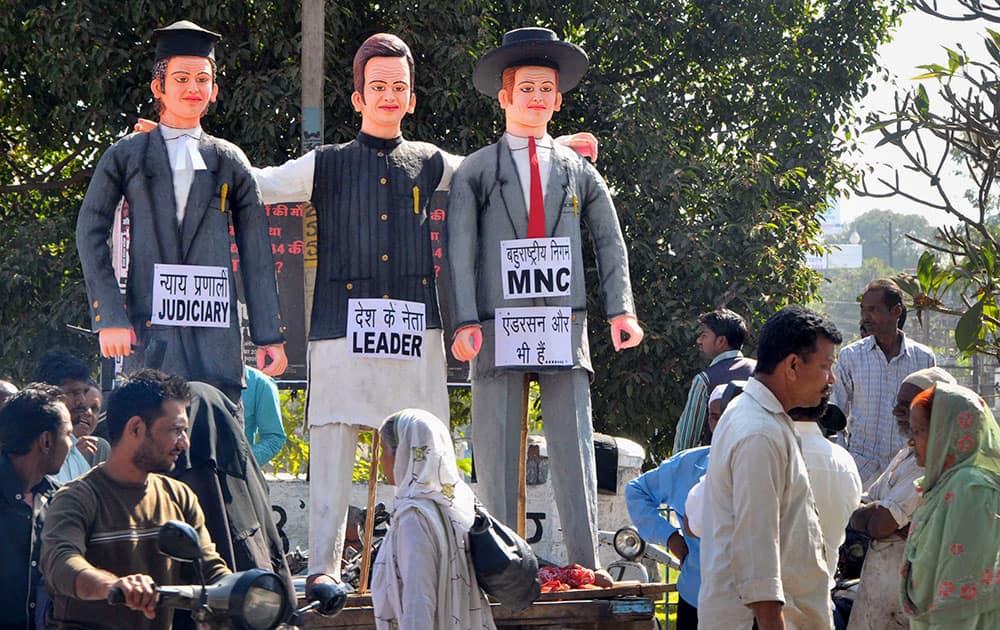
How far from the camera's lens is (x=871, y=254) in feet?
409

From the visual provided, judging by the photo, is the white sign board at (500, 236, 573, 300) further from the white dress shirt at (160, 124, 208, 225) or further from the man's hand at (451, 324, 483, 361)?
the white dress shirt at (160, 124, 208, 225)

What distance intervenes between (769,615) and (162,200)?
3.51 metres

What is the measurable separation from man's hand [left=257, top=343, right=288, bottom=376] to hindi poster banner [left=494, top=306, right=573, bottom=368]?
929mm

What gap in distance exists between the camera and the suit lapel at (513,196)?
7.43 m

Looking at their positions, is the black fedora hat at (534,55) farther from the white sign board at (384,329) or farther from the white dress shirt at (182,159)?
the white dress shirt at (182,159)

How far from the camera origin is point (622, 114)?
12984 millimetres

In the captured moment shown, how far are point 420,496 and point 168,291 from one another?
225cm

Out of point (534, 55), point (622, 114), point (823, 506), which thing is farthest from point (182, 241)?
point (622, 114)

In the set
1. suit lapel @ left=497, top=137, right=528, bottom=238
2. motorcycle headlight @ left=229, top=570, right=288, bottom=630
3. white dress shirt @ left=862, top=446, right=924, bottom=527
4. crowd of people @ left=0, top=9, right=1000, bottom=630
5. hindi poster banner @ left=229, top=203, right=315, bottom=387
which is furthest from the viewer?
hindi poster banner @ left=229, top=203, right=315, bottom=387

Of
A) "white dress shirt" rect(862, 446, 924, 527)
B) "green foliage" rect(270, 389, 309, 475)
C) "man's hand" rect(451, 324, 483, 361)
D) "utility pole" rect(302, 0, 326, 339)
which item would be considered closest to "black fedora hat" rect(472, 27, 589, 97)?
"man's hand" rect(451, 324, 483, 361)

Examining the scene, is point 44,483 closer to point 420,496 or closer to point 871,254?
point 420,496

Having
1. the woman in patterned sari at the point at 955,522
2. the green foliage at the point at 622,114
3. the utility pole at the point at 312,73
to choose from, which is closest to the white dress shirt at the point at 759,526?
the woman in patterned sari at the point at 955,522

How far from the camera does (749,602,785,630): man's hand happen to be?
15.1 ft

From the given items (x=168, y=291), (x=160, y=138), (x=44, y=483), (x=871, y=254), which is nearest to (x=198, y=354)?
(x=168, y=291)
